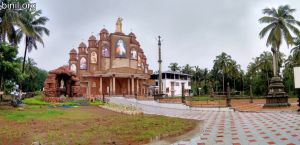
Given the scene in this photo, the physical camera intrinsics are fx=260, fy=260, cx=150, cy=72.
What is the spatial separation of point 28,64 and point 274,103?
49.9 metres

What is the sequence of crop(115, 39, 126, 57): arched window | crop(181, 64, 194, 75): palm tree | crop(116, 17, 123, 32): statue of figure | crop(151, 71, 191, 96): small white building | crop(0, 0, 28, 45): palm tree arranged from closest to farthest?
crop(0, 0, 28, 45): palm tree
crop(115, 39, 126, 57): arched window
crop(116, 17, 123, 32): statue of figure
crop(151, 71, 191, 96): small white building
crop(181, 64, 194, 75): palm tree

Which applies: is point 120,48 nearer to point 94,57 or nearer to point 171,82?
point 94,57

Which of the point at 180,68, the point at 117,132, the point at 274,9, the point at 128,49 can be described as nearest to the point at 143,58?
the point at 128,49

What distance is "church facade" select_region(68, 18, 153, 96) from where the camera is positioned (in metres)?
44.2

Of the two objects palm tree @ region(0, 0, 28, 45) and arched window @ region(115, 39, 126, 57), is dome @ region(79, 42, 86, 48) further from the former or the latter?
palm tree @ region(0, 0, 28, 45)

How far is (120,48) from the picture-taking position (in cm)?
4725

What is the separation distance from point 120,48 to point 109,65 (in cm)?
371

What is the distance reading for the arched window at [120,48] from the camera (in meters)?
47.0

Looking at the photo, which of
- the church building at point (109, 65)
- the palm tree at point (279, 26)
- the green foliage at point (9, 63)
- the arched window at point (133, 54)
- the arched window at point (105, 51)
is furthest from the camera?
the arched window at point (133, 54)

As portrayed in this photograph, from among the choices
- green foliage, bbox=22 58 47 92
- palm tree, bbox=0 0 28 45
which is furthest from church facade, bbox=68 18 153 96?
palm tree, bbox=0 0 28 45

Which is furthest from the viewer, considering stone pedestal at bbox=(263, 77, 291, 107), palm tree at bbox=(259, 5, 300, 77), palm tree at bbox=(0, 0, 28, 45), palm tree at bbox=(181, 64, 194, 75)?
palm tree at bbox=(181, 64, 194, 75)

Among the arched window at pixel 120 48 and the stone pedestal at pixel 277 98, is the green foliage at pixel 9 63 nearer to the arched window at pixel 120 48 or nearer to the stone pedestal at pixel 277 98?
the stone pedestal at pixel 277 98

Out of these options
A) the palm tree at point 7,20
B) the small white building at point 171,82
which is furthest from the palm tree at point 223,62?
the palm tree at point 7,20

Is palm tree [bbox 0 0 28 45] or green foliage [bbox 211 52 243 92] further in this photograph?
green foliage [bbox 211 52 243 92]
